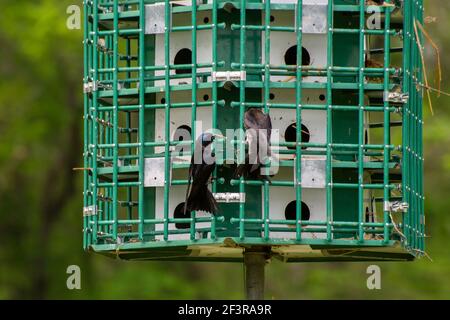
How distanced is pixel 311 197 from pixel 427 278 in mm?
13590

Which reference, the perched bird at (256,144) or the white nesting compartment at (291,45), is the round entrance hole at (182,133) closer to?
the perched bird at (256,144)

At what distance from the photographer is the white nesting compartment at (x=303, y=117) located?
1612cm

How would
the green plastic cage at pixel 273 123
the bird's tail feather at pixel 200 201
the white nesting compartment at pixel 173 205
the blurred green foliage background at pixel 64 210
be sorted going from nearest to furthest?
the bird's tail feather at pixel 200 201
the green plastic cage at pixel 273 123
the white nesting compartment at pixel 173 205
the blurred green foliage background at pixel 64 210

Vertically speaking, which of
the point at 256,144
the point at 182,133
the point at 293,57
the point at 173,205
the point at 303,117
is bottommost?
the point at 173,205

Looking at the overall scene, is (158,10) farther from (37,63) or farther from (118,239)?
(37,63)

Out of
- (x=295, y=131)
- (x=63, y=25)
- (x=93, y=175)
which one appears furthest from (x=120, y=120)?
(x=63, y=25)

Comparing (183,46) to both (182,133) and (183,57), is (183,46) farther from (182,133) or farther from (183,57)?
(182,133)

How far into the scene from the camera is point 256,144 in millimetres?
15555

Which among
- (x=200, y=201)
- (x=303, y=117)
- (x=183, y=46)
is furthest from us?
(x=183, y=46)

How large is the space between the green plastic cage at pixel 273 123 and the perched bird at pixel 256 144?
0.08 metres

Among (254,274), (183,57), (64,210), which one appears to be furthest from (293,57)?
(64,210)

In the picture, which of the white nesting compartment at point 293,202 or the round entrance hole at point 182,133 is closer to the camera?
the white nesting compartment at point 293,202

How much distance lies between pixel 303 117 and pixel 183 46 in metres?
1.31

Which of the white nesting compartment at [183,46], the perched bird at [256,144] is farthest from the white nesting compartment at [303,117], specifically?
the white nesting compartment at [183,46]
